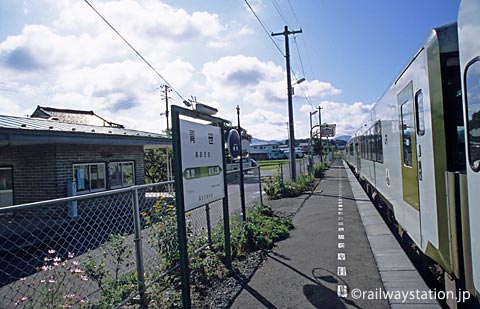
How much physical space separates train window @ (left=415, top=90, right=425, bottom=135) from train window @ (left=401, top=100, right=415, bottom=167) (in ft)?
0.84

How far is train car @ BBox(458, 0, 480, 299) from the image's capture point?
2.62 m

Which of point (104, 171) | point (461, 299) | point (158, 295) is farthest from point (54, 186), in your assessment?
point (461, 299)

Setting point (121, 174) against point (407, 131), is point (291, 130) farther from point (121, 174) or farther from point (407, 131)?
point (407, 131)

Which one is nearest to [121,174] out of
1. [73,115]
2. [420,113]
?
[73,115]

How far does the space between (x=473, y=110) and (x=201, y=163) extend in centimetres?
302

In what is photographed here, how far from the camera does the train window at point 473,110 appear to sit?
2.66m

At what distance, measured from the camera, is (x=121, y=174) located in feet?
48.6

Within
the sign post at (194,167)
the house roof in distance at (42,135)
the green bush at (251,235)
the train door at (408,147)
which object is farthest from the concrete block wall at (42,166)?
the train door at (408,147)

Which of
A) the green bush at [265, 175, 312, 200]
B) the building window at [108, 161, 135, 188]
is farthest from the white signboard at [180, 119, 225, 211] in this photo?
the building window at [108, 161, 135, 188]

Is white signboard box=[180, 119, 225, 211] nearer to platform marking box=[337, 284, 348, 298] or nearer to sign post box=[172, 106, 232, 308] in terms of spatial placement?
sign post box=[172, 106, 232, 308]

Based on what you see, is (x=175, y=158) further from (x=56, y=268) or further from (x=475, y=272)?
(x=475, y=272)

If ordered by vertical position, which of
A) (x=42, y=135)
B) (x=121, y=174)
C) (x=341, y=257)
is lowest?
(x=341, y=257)

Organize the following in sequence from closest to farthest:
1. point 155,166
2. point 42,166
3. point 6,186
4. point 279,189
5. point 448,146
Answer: point 448,146
point 42,166
point 6,186
point 279,189
point 155,166

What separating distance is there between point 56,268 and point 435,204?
3.75 metres
